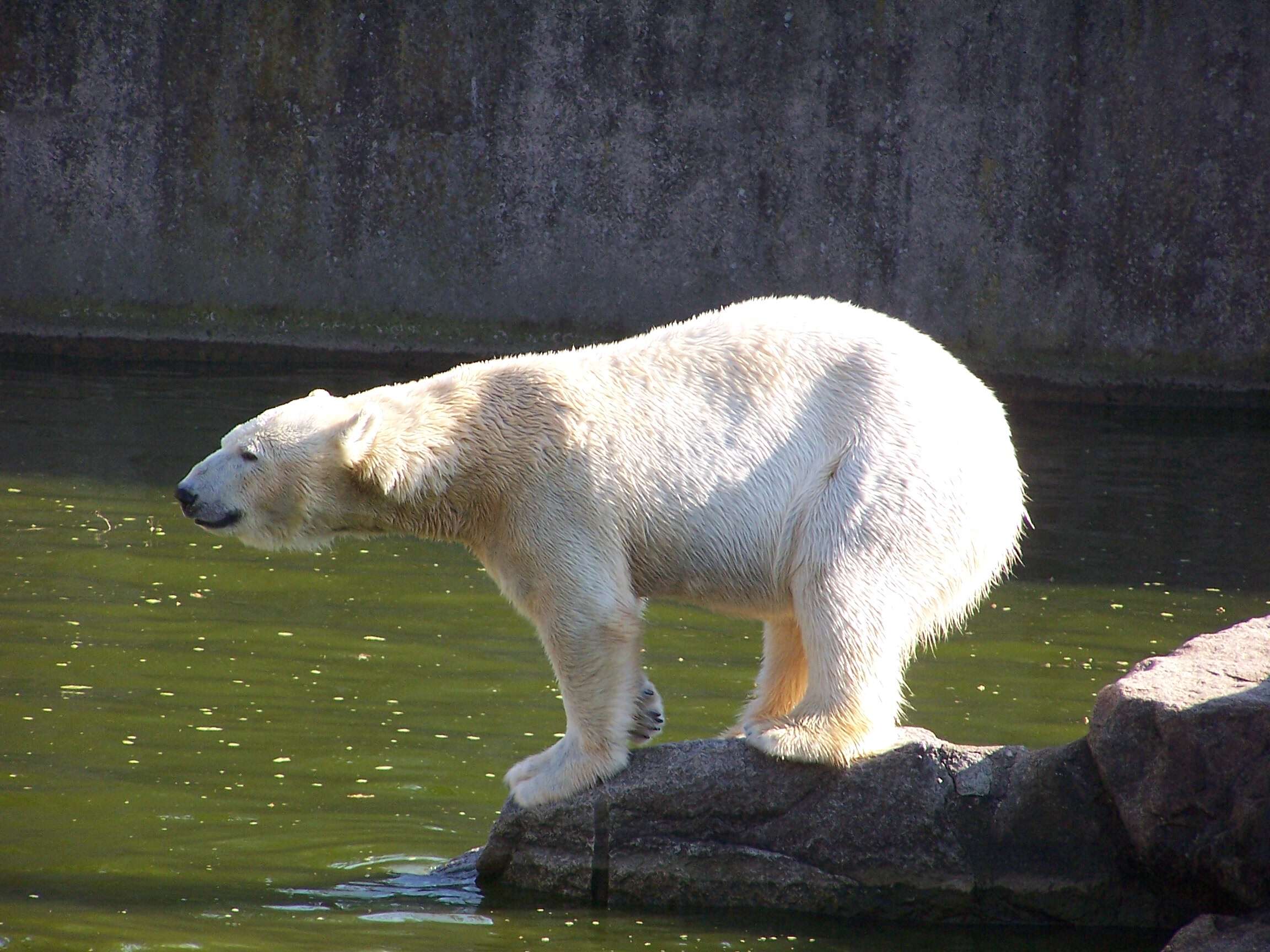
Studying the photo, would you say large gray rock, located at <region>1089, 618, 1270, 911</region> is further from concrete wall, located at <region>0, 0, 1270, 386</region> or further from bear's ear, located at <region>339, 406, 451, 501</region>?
concrete wall, located at <region>0, 0, 1270, 386</region>

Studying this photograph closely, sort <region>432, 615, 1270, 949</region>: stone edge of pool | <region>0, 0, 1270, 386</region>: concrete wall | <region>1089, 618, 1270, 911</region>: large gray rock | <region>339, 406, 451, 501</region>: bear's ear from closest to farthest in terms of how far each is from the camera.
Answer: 1. <region>1089, 618, 1270, 911</region>: large gray rock
2. <region>432, 615, 1270, 949</region>: stone edge of pool
3. <region>339, 406, 451, 501</region>: bear's ear
4. <region>0, 0, 1270, 386</region>: concrete wall

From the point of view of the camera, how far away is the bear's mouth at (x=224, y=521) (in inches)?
156

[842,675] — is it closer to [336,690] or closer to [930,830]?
[930,830]

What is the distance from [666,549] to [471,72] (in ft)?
28.0

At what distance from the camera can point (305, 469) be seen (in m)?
3.93

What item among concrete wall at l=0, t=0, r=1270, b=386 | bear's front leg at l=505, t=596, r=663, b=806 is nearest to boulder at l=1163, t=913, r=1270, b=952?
bear's front leg at l=505, t=596, r=663, b=806

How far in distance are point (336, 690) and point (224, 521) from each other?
154 cm

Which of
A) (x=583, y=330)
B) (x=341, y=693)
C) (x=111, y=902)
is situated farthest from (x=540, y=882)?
(x=583, y=330)

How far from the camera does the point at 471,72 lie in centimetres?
1179

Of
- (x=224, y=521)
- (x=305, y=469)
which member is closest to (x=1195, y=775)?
(x=305, y=469)

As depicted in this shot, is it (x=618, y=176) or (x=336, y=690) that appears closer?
(x=336, y=690)

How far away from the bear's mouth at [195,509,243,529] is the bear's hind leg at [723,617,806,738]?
137cm

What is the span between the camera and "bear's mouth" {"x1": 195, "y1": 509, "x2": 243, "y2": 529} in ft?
13.0

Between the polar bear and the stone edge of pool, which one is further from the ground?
the polar bear
